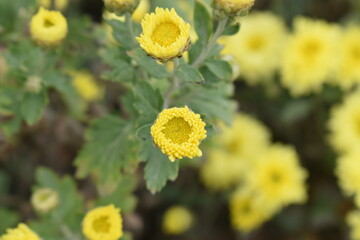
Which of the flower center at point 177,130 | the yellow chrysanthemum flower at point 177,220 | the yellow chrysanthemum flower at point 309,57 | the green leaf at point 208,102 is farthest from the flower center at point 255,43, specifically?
the flower center at point 177,130

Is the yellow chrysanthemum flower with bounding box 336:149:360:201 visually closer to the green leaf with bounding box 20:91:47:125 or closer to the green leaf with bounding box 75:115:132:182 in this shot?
the green leaf with bounding box 75:115:132:182

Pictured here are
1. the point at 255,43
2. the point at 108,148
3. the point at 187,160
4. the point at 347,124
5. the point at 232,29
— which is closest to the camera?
→ the point at 232,29

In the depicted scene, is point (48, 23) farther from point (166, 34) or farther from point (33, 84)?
point (166, 34)

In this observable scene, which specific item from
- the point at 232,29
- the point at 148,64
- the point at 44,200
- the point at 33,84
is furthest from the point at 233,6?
the point at 44,200

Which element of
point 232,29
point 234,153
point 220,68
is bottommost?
point 234,153

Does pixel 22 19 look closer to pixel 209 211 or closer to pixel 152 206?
pixel 152 206

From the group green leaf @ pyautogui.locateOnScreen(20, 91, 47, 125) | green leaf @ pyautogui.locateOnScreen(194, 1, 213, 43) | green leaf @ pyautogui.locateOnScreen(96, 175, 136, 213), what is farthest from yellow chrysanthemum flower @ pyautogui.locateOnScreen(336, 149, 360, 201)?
green leaf @ pyautogui.locateOnScreen(20, 91, 47, 125)
